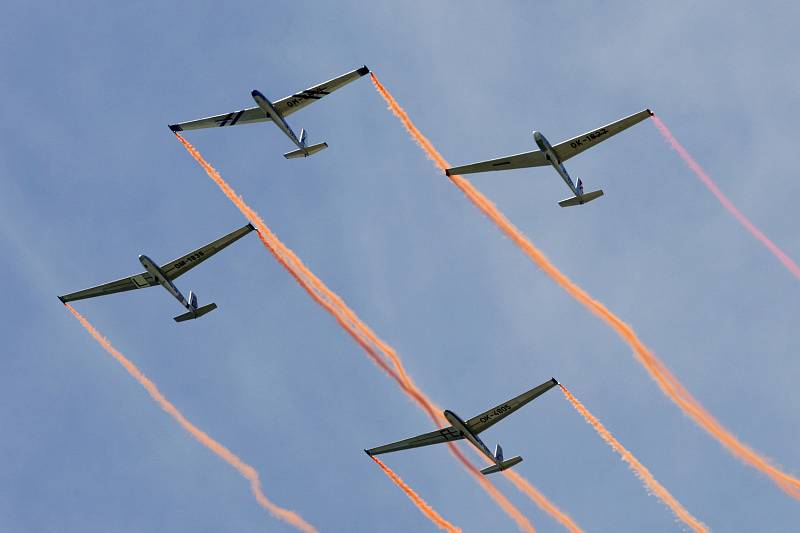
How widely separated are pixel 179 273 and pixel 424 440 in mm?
26948

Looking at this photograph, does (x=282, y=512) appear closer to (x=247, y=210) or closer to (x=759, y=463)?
(x=247, y=210)

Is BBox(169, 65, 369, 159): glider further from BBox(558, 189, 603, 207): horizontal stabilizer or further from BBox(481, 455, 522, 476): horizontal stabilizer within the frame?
BBox(481, 455, 522, 476): horizontal stabilizer

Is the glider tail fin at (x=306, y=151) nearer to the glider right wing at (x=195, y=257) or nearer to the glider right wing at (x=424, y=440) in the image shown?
the glider right wing at (x=195, y=257)

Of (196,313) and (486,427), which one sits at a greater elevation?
(196,313)

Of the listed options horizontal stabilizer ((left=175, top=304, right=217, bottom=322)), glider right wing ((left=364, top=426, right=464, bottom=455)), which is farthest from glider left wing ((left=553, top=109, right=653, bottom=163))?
horizontal stabilizer ((left=175, top=304, right=217, bottom=322))

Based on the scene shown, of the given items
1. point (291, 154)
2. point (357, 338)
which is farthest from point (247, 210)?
point (357, 338)

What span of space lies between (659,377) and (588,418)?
7160 mm

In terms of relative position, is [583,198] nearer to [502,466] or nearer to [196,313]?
[502,466]

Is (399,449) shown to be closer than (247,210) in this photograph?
Yes

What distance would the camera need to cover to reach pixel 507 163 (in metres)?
90.9

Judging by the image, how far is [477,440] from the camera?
86375 millimetres

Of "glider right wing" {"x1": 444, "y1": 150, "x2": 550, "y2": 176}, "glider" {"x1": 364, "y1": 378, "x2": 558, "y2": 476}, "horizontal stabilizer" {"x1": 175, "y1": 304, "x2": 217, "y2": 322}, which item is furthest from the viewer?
"horizontal stabilizer" {"x1": 175, "y1": 304, "x2": 217, "y2": 322}

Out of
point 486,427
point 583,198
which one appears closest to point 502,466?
point 486,427

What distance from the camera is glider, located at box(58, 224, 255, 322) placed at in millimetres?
91250
